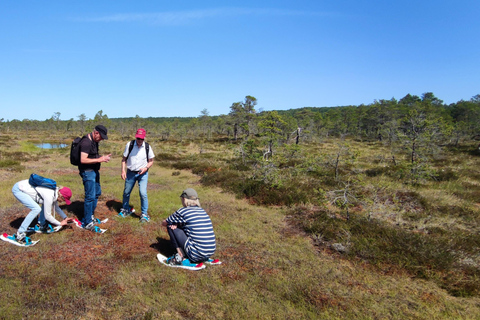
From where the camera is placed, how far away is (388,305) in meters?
3.49

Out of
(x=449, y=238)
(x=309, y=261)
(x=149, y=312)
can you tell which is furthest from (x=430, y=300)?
(x=149, y=312)

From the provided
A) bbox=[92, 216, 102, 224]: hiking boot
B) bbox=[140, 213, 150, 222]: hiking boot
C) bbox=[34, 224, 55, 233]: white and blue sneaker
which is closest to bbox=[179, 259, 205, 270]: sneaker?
bbox=[140, 213, 150, 222]: hiking boot

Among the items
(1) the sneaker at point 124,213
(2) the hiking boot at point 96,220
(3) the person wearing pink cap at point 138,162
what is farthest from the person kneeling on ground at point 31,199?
(1) the sneaker at point 124,213

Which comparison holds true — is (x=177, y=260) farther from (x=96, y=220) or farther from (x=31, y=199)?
(x=31, y=199)

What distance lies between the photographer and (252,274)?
4.06m

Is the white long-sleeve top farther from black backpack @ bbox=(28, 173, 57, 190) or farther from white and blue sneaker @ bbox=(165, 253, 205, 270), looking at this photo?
white and blue sneaker @ bbox=(165, 253, 205, 270)

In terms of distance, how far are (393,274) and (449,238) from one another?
2373 millimetres

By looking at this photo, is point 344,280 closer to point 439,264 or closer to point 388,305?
point 388,305

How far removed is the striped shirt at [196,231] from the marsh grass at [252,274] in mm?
320

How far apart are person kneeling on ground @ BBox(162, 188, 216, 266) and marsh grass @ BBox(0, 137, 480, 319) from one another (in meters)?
0.24

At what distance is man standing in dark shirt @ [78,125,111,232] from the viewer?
16.0ft

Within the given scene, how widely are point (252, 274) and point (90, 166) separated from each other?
3760mm

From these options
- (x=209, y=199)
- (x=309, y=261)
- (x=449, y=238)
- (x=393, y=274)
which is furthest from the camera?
(x=209, y=199)

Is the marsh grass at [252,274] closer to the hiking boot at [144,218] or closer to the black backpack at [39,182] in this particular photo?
the hiking boot at [144,218]
